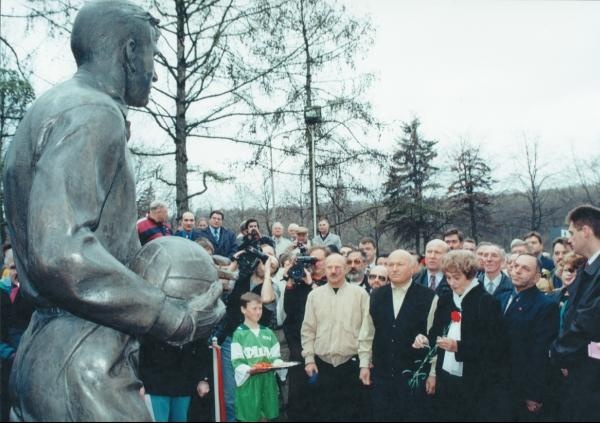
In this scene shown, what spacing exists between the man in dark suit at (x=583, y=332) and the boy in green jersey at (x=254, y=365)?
113 inches

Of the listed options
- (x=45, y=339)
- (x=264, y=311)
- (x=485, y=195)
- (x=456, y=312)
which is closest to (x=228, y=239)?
(x=264, y=311)

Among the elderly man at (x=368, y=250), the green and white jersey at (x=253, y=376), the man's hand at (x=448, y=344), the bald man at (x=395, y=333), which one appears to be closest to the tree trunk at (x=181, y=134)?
the elderly man at (x=368, y=250)

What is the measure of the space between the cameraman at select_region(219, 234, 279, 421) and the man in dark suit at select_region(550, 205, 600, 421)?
333 cm

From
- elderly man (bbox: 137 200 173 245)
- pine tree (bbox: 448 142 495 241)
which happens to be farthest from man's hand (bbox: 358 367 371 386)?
pine tree (bbox: 448 142 495 241)

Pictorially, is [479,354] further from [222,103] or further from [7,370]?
→ [222,103]

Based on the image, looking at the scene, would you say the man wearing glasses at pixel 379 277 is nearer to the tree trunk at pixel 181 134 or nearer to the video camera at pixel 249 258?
the video camera at pixel 249 258

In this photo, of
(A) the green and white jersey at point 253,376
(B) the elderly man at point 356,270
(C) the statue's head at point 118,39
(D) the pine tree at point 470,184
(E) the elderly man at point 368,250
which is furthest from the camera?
(D) the pine tree at point 470,184

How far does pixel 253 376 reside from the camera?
5.95 metres

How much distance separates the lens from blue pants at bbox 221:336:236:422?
243 inches

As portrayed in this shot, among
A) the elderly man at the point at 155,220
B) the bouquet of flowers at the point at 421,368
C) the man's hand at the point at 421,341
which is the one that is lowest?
the bouquet of flowers at the point at 421,368

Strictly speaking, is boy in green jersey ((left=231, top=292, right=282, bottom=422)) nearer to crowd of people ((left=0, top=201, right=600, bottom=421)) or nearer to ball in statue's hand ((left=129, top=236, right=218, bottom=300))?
crowd of people ((left=0, top=201, right=600, bottom=421))

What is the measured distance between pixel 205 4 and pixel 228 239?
6120mm

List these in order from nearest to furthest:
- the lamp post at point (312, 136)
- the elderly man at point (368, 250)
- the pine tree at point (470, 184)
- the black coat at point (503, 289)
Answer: the black coat at point (503, 289), the elderly man at point (368, 250), the lamp post at point (312, 136), the pine tree at point (470, 184)

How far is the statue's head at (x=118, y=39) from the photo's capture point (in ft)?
6.17
